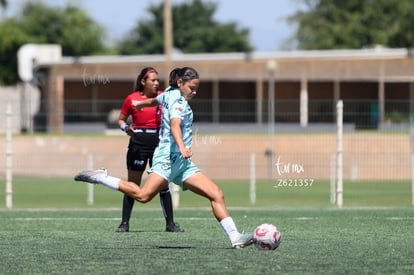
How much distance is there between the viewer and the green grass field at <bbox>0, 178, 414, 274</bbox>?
405 inches

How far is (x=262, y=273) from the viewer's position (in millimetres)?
9844

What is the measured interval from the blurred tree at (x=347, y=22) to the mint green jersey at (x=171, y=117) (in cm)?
6439

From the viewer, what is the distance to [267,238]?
38.1 ft

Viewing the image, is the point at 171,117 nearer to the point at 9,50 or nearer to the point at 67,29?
the point at 9,50

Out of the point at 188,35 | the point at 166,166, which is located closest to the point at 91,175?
the point at 166,166

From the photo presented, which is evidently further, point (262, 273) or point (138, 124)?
point (138, 124)

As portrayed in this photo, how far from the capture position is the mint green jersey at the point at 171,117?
1208 cm

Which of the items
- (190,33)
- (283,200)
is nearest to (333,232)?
(283,200)

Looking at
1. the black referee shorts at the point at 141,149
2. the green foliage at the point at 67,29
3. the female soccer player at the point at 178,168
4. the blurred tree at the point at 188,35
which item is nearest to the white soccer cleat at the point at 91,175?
the female soccer player at the point at 178,168

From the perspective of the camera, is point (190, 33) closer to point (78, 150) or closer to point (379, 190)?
point (78, 150)

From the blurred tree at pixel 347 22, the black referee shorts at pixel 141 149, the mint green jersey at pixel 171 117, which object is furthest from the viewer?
the blurred tree at pixel 347 22

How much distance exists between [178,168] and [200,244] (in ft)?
3.42

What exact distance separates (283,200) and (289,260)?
16.5m

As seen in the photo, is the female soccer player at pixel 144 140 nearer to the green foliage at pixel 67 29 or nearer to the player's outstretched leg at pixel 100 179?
the player's outstretched leg at pixel 100 179
